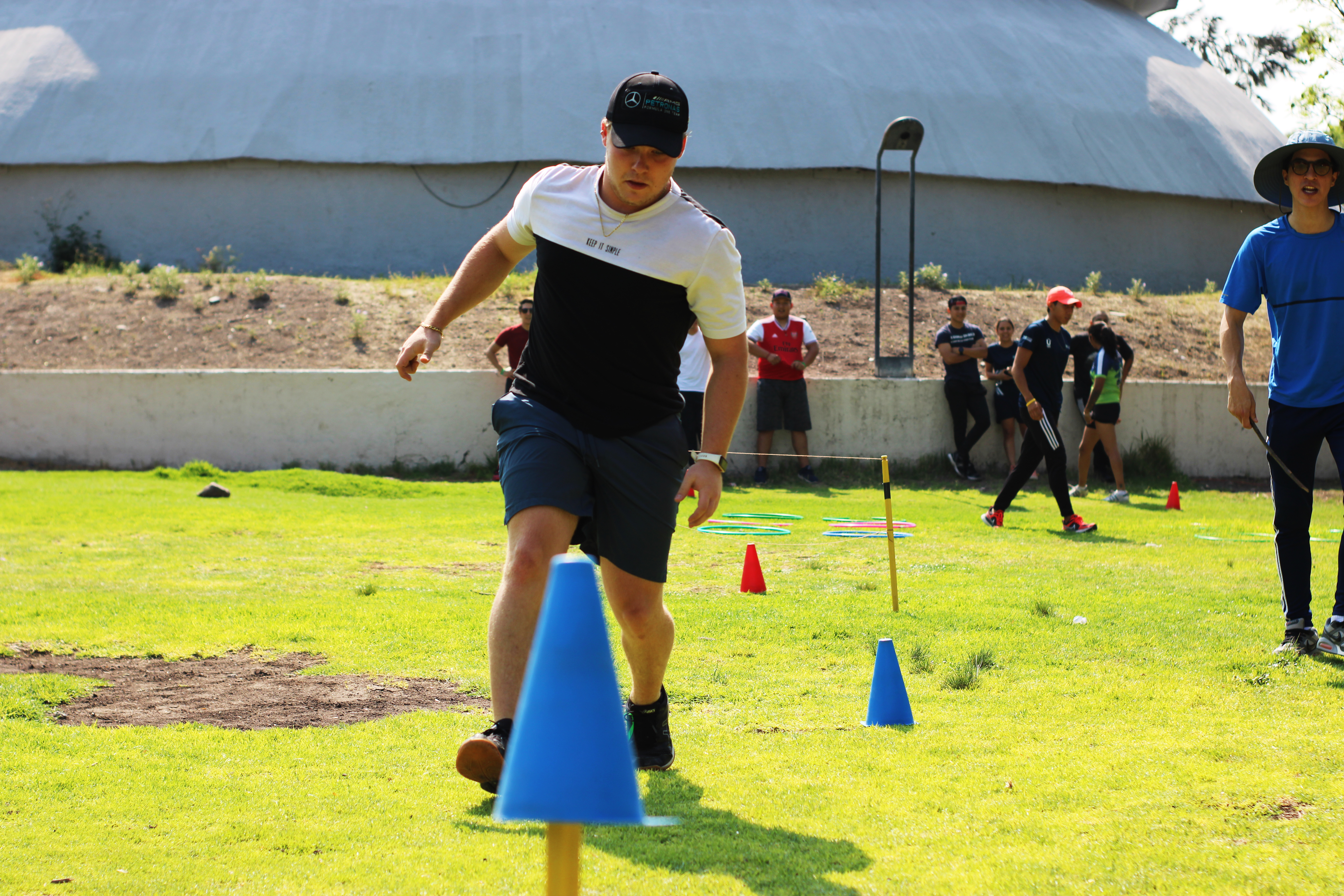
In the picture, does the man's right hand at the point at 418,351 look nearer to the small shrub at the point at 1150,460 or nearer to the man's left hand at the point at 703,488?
the man's left hand at the point at 703,488

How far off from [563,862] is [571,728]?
0.75 feet

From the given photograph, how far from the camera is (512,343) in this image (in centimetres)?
1555

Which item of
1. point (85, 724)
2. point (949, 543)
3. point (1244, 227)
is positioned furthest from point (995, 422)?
point (1244, 227)

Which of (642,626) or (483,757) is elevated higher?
(642,626)

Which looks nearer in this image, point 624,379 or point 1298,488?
point 624,379

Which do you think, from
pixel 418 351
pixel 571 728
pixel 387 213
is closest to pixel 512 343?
pixel 418 351

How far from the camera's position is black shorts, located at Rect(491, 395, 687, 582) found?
3865 millimetres

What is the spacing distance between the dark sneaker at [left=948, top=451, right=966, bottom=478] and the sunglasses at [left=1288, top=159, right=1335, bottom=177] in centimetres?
1065

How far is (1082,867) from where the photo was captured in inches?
123

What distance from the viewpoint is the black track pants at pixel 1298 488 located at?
603 centimetres

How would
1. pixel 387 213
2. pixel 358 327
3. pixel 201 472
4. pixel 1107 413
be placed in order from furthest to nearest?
pixel 387 213 → pixel 358 327 → pixel 201 472 → pixel 1107 413

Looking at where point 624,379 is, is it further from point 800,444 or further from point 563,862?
point 800,444

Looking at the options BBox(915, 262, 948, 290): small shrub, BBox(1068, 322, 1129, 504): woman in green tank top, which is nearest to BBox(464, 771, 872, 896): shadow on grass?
BBox(1068, 322, 1129, 504): woman in green tank top

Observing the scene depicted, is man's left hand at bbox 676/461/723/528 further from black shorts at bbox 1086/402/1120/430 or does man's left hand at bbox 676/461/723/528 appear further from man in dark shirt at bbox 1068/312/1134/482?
black shorts at bbox 1086/402/1120/430
